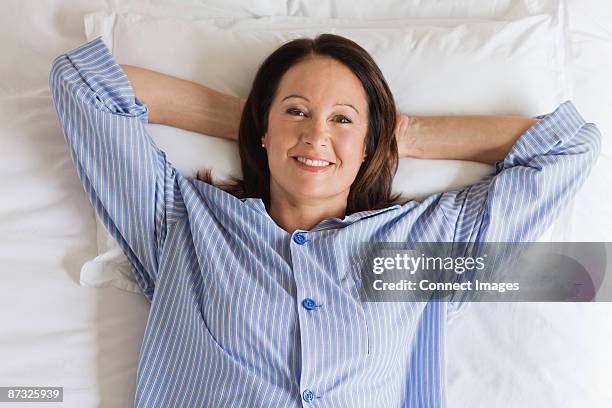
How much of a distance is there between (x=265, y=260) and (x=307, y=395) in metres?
0.28

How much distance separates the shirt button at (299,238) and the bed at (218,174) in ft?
1.02

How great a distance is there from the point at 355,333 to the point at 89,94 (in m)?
0.72

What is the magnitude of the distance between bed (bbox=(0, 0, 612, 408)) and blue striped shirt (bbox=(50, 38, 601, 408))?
10cm

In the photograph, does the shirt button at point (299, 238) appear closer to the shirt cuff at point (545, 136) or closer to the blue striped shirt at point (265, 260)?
the blue striped shirt at point (265, 260)

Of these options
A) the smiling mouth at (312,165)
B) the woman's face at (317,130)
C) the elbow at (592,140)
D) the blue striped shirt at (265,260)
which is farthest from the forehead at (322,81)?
the elbow at (592,140)

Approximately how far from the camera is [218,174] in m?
1.73

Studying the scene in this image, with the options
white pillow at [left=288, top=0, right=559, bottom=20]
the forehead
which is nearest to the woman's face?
the forehead

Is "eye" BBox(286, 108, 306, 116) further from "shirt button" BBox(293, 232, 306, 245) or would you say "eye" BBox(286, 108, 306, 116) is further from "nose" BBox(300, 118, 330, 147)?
"shirt button" BBox(293, 232, 306, 245)

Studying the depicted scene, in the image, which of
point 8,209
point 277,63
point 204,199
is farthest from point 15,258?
point 277,63

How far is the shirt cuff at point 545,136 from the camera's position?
1610 mm

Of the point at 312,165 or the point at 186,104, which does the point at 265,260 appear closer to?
the point at 312,165

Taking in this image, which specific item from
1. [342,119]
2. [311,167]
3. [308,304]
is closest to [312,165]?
Answer: [311,167]

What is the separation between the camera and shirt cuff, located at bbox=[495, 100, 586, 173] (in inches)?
63.4

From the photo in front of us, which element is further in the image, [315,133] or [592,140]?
[592,140]
